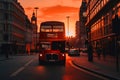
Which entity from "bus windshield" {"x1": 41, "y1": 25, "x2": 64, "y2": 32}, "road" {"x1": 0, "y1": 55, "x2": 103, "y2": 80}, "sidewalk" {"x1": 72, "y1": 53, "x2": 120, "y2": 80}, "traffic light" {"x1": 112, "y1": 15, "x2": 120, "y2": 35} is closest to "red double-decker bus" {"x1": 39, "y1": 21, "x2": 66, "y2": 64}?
"bus windshield" {"x1": 41, "y1": 25, "x2": 64, "y2": 32}

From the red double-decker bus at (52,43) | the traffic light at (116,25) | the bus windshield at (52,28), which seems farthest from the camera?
the bus windshield at (52,28)

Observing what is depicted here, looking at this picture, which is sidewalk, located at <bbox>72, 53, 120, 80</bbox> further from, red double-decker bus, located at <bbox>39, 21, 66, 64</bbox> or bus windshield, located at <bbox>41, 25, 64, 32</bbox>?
bus windshield, located at <bbox>41, 25, 64, 32</bbox>

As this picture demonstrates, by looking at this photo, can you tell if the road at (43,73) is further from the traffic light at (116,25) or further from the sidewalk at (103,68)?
the traffic light at (116,25)

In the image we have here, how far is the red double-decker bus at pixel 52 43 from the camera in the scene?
114ft

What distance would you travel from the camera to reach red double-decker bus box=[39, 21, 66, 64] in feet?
114

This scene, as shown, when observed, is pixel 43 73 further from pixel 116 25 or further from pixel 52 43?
pixel 52 43

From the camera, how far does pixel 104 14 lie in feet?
183

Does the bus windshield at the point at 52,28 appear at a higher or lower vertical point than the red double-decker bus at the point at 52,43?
higher

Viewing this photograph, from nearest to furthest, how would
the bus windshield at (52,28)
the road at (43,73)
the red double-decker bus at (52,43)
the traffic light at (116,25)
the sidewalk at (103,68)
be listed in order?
the road at (43,73) → the sidewalk at (103,68) → the traffic light at (116,25) → the red double-decker bus at (52,43) → the bus windshield at (52,28)

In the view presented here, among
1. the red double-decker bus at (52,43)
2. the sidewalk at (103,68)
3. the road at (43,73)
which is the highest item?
the red double-decker bus at (52,43)

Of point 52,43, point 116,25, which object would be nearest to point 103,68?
point 116,25

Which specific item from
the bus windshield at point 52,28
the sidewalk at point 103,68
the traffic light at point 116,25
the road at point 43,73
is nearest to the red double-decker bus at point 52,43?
the bus windshield at point 52,28

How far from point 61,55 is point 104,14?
2290cm

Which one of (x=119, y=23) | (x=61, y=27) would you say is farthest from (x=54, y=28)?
(x=119, y=23)
